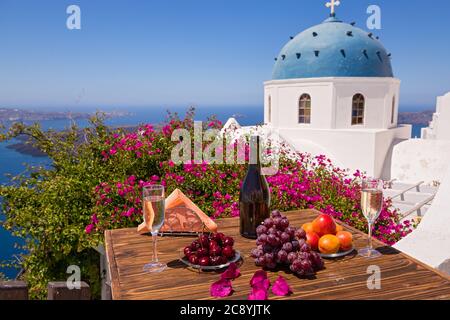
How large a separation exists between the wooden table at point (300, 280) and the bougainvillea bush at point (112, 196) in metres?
2.56

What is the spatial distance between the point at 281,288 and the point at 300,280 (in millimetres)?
191

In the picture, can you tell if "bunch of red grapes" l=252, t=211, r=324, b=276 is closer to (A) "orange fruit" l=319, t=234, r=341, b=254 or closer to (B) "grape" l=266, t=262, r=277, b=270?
(B) "grape" l=266, t=262, r=277, b=270

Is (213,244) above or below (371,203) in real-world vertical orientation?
below

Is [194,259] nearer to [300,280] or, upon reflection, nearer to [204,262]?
[204,262]

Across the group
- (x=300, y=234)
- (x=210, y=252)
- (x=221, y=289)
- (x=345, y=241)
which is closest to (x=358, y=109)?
(x=345, y=241)

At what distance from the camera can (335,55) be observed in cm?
1541

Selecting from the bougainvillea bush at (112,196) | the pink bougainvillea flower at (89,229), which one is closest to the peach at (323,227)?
the bougainvillea bush at (112,196)

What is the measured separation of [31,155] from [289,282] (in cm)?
584

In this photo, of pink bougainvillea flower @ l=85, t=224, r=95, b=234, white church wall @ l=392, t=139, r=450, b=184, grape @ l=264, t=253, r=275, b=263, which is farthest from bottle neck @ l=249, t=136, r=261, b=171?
white church wall @ l=392, t=139, r=450, b=184

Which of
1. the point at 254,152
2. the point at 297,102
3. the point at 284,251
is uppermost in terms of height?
the point at 297,102

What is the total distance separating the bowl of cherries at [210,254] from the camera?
1925mm

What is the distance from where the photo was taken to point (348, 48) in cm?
1543

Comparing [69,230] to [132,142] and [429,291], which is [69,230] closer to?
[132,142]
